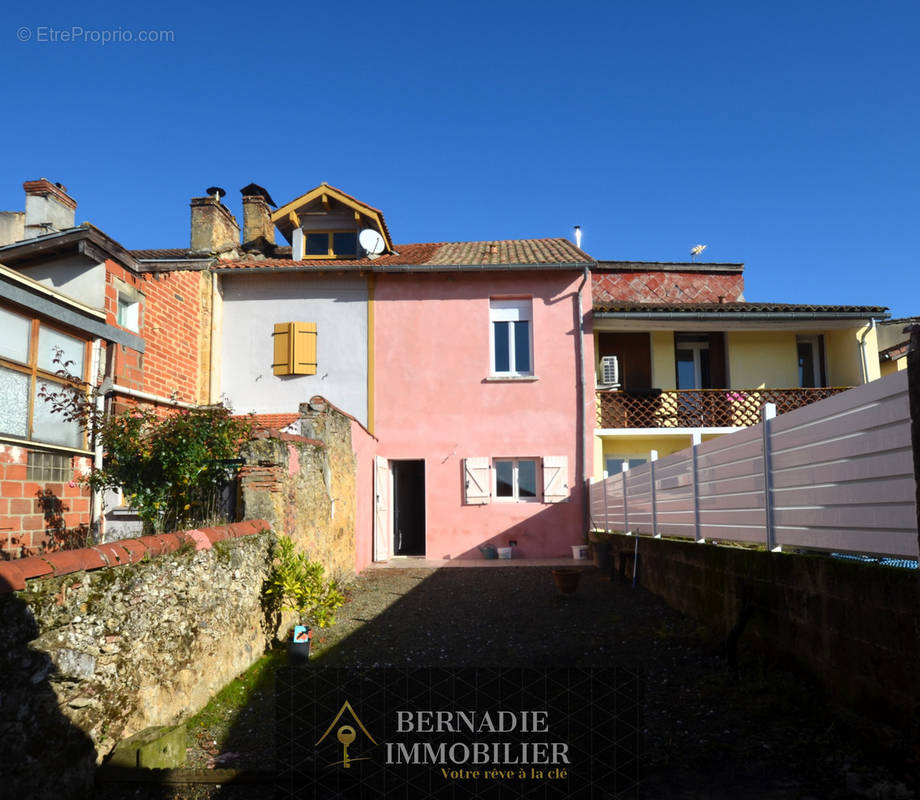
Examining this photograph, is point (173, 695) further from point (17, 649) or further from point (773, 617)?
point (773, 617)

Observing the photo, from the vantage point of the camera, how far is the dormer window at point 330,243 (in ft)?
53.2

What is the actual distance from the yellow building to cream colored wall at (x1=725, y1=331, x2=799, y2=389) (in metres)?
0.02

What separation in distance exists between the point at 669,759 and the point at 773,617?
1.28m

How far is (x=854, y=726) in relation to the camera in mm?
3408

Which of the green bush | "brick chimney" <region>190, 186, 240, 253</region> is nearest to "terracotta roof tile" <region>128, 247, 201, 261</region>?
"brick chimney" <region>190, 186, 240, 253</region>

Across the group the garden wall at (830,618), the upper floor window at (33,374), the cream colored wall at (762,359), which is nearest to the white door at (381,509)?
the upper floor window at (33,374)

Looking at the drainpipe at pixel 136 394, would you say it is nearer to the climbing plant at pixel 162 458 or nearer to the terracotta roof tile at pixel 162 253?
the climbing plant at pixel 162 458

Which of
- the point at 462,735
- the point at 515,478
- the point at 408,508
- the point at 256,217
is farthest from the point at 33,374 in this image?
the point at 256,217

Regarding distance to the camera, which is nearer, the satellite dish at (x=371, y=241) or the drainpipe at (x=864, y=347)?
the satellite dish at (x=371, y=241)

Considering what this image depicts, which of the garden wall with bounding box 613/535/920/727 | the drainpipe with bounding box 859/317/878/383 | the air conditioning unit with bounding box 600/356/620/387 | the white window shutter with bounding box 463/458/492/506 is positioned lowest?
the garden wall with bounding box 613/535/920/727

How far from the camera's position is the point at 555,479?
14383mm

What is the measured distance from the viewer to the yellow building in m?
15.2

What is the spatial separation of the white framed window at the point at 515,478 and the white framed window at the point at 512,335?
1.87 meters

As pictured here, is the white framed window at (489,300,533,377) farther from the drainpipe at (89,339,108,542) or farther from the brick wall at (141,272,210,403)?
the drainpipe at (89,339,108,542)
